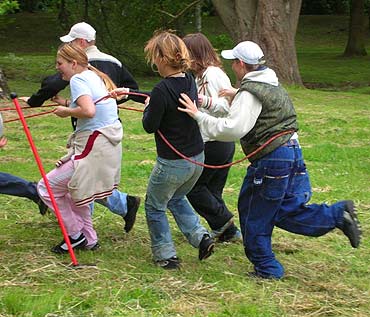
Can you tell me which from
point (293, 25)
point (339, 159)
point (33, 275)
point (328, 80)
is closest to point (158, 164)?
point (33, 275)

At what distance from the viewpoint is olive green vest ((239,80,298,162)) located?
557 centimetres

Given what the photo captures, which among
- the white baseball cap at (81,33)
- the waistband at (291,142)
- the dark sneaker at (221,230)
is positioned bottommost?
the dark sneaker at (221,230)

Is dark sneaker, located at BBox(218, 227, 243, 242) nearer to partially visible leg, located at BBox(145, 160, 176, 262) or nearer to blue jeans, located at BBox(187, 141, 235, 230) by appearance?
blue jeans, located at BBox(187, 141, 235, 230)

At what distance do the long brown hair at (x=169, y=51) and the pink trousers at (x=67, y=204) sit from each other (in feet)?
3.44

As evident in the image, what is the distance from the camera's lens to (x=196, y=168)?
582cm

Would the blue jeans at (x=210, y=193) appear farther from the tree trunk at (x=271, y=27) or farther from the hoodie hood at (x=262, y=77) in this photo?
the tree trunk at (x=271, y=27)

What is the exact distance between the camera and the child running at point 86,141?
5859 mm

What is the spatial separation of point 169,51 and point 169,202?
117 cm

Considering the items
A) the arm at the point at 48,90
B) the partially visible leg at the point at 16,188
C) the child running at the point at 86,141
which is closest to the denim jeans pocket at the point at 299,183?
the child running at the point at 86,141

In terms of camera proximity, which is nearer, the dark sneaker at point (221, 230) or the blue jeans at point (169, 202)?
the blue jeans at point (169, 202)

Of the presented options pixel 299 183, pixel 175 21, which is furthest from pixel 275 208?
pixel 175 21

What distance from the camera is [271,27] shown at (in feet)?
70.2

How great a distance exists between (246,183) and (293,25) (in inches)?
673

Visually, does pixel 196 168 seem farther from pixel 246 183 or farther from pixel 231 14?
pixel 231 14
